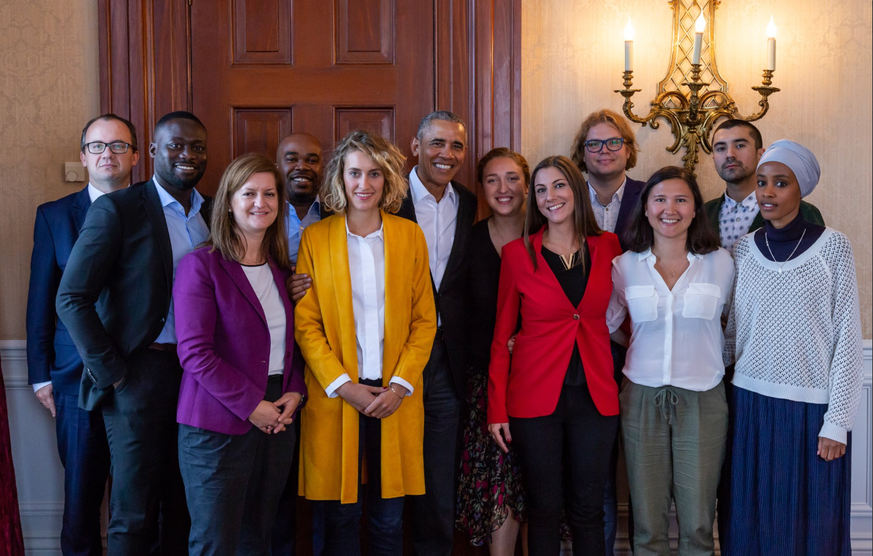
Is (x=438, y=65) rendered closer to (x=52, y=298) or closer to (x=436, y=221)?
(x=436, y=221)

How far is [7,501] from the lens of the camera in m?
2.46

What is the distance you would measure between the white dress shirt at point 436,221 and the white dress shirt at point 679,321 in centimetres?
67

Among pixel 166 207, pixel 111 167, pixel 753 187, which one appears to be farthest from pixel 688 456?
pixel 111 167

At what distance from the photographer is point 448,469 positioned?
2354mm

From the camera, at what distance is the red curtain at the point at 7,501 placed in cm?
241

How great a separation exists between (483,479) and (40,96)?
242cm

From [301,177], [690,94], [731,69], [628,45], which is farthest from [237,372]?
[731,69]

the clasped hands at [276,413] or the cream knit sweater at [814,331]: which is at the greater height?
the cream knit sweater at [814,331]

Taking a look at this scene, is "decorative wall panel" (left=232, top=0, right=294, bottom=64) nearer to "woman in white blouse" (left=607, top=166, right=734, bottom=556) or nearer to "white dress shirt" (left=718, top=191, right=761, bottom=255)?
"woman in white blouse" (left=607, top=166, right=734, bottom=556)

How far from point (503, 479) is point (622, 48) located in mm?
1876

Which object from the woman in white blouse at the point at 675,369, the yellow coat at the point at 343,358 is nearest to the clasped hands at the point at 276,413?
the yellow coat at the point at 343,358

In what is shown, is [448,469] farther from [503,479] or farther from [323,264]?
[323,264]

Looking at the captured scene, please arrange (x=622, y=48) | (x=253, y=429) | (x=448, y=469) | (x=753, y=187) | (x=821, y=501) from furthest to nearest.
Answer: (x=622, y=48) → (x=753, y=187) → (x=448, y=469) → (x=821, y=501) → (x=253, y=429)

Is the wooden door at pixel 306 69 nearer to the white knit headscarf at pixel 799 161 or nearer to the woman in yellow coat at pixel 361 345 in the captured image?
the woman in yellow coat at pixel 361 345
